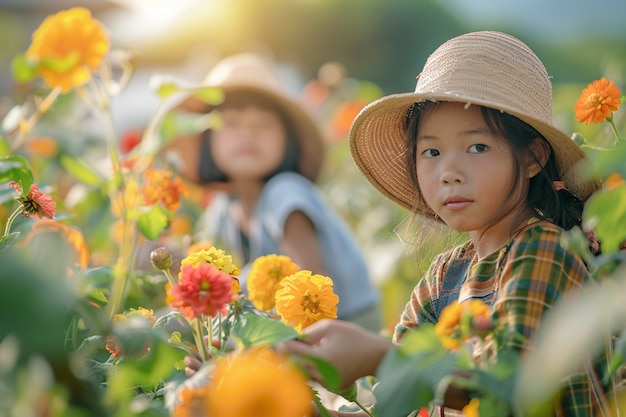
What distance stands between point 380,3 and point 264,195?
1236cm

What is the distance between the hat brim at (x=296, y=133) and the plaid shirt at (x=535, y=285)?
161cm

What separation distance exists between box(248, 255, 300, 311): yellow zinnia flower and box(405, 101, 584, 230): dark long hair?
0.79ft

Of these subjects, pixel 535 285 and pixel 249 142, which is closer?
pixel 535 285

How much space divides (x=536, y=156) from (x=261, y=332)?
0.48 meters

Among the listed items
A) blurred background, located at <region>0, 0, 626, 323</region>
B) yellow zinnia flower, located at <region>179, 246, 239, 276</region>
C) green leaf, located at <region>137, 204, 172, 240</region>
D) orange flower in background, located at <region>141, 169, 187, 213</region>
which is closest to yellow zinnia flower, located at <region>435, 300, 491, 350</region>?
Result: yellow zinnia flower, located at <region>179, 246, 239, 276</region>

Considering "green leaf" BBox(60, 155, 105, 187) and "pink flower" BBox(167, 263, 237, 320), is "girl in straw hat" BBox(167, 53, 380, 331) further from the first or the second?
"pink flower" BBox(167, 263, 237, 320)

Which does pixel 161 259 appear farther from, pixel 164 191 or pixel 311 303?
pixel 164 191

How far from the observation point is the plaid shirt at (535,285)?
3.07 ft

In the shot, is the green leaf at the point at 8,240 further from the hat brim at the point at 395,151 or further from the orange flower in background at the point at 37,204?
the hat brim at the point at 395,151

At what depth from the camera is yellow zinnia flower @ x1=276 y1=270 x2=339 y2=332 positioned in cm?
105

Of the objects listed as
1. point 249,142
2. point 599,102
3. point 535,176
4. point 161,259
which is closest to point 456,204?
point 535,176

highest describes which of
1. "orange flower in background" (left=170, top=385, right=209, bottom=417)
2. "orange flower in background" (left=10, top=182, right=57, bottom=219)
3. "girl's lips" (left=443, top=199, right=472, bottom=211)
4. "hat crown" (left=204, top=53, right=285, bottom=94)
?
"girl's lips" (left=443, top=199, right=472, bottom=211)

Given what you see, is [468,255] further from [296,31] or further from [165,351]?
[296,31]

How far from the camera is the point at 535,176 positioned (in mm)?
1201
